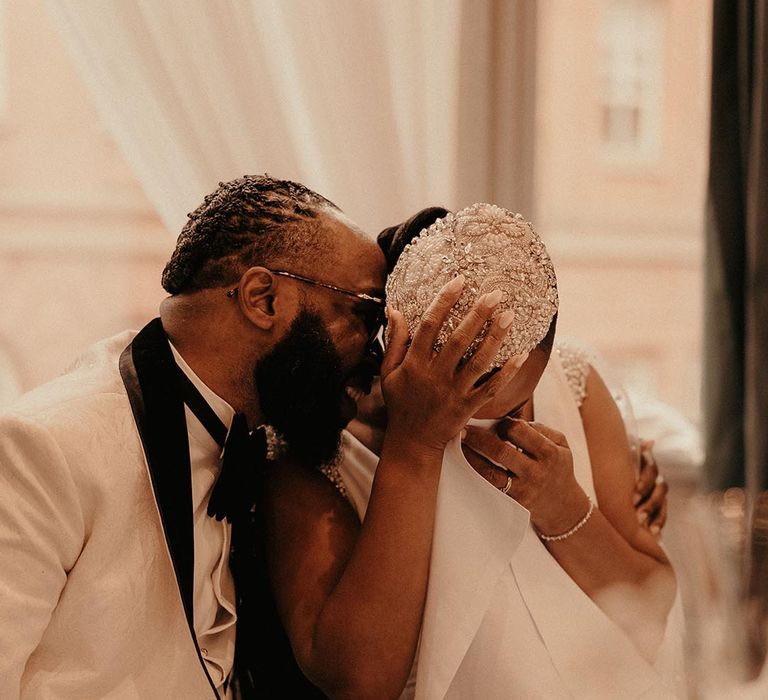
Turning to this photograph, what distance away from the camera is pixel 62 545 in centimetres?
130

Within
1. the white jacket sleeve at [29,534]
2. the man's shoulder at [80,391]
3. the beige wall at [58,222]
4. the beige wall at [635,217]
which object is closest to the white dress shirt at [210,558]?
the man's shoulder at [80,391]

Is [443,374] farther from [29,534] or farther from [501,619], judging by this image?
[29,534]

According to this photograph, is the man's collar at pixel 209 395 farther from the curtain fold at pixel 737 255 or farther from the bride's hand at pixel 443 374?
the curtain fold at pixel 737 255

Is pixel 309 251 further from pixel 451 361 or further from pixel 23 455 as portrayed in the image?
pixel 23 455

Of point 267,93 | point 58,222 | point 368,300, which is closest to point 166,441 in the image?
point 368,300

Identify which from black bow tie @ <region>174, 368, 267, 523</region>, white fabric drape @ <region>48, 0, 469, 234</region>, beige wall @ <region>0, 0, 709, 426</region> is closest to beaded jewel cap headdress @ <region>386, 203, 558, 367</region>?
black bow tie @ <region>174, 368, 267, 523</region>

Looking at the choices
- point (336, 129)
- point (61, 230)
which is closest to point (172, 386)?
point (336, 129)

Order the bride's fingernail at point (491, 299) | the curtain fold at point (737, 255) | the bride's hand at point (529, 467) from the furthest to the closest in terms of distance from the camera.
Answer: the curtain fold at point (737, 255)
the bride's hand at point (529, 467)
the bride's fingernail at point (491, 299)

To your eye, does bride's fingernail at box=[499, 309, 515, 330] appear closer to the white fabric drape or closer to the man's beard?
the man's beard

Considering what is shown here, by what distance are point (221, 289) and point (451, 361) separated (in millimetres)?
418

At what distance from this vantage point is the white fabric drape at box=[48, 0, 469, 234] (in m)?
2.02

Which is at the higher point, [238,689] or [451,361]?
[451,361]

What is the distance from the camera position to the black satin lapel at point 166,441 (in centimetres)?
140

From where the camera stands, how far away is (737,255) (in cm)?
284
